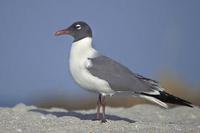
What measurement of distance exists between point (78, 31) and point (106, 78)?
1069 millimetres

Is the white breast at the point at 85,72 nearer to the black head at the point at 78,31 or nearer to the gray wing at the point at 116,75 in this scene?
the gray wing at the point at 116,75

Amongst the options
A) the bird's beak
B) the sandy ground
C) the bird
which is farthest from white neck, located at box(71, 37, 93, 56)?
the sandy ground

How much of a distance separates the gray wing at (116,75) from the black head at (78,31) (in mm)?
599

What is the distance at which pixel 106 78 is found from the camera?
9438 millimetres

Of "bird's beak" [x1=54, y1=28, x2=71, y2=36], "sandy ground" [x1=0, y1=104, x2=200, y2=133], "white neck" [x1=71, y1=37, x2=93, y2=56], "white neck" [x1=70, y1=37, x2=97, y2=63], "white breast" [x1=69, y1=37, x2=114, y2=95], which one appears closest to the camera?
"sandy ground" [x1=0, y1=104, x2=200, y2=133]

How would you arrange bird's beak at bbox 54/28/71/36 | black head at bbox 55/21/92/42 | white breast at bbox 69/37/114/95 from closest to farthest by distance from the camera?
white breast at bbox 69/37/114/95 → black head at bbox 55/21/92/42 → bird's beak at bbox 54/28/71/36

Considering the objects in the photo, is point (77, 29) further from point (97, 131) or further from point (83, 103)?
point (83, 103)

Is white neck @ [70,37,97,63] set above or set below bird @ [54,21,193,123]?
above

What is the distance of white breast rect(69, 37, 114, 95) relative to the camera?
9383 millimetres

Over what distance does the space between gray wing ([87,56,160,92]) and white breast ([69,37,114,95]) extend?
0.21 ft

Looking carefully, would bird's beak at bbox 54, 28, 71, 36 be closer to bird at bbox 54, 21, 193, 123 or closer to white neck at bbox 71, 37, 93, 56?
white neck at bbox 71, 37, 93, 56

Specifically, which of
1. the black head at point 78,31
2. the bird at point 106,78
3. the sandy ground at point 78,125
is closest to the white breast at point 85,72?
the bird at point 106,78

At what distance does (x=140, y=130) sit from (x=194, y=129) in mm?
810

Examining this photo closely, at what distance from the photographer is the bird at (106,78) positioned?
941cm
